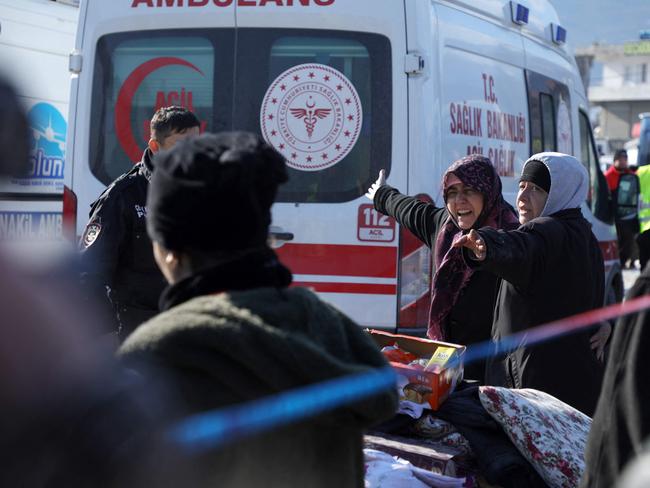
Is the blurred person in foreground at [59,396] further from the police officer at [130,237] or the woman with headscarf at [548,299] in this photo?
the police officer at [130,237]

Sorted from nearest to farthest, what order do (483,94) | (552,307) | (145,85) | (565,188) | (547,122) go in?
(552,307), (565,188), (145,85), (483,94), (547,122)

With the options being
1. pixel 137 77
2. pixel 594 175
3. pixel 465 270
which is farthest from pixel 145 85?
pixel 594 175

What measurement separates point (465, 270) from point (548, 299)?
453 millimetres

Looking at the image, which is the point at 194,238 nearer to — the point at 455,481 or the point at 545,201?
the point at 455,481

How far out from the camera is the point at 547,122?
6875mm

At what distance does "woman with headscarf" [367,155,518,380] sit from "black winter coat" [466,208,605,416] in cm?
28

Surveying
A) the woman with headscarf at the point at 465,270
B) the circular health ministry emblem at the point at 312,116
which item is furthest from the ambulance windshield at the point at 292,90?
the woman with headscarf at the point at 465,270

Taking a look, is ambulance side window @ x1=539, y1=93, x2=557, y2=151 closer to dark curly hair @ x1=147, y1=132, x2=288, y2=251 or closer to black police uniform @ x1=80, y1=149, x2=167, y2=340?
black police uniform @ x1=80, y1=149, x2=167, y2=340

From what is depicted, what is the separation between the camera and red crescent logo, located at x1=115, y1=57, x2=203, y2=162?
514 cm

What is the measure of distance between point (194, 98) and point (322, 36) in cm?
73

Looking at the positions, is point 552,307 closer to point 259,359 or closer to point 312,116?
point 312,116

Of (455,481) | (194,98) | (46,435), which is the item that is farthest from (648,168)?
(46,435)

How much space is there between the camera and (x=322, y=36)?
4.95 m

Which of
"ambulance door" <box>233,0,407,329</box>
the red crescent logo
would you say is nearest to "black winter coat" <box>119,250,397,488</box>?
"ambulance door" <box>233,0,407,329</box>
